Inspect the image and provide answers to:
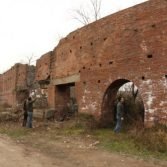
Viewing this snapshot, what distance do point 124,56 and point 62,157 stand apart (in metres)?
5.88

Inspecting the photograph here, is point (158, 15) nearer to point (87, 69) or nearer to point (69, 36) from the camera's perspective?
point (87, 69)

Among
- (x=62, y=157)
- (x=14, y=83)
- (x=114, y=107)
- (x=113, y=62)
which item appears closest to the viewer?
(x=62, y=157)

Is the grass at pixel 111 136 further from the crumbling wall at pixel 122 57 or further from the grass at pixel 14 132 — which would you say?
the crumbling wall at pixel 122 57

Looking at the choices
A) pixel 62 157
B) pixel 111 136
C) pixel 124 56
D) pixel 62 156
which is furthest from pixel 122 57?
pixel 62 157

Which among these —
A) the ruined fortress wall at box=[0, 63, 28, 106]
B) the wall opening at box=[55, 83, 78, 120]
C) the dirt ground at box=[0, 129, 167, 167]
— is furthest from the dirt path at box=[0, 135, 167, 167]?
the ruined fortress wall at box=[0, 63, 28, 106]

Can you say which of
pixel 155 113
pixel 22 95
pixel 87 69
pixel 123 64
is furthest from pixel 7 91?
pixel 155 113

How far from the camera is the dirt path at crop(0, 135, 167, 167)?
8125 millimetres

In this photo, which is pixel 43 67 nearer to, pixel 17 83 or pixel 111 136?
pixel 17 83

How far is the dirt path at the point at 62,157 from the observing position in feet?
26.7

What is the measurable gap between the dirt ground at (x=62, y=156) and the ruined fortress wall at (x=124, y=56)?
295cm

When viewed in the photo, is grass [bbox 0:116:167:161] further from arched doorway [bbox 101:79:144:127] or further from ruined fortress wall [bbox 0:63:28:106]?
ruined fortress wall [bbox 0:63:28:106]

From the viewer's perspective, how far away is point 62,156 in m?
9.24

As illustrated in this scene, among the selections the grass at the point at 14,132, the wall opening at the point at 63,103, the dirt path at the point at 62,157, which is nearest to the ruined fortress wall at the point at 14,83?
the wall opening at the point at 63,103

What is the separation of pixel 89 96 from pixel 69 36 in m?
3.93
